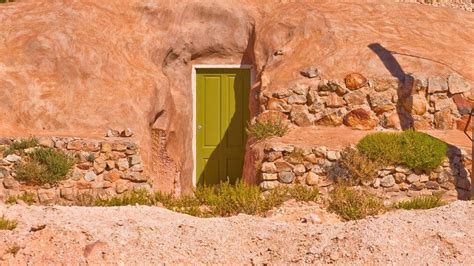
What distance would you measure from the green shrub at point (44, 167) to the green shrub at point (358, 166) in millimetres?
5037

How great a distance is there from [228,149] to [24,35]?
17.7 ft

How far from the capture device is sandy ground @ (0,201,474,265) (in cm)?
659

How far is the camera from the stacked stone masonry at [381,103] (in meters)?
13.5

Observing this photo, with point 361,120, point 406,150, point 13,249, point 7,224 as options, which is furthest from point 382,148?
point 13,249

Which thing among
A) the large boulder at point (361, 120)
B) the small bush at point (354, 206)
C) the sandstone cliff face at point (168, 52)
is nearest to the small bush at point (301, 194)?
the small bush at point (354, 206)

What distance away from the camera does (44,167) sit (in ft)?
38.5

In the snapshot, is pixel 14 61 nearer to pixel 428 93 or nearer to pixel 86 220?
pixel 86 220

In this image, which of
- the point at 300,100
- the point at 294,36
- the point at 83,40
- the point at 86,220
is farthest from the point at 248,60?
the point at 86,220

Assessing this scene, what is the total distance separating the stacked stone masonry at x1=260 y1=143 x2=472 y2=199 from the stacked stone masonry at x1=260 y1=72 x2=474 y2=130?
137 cm

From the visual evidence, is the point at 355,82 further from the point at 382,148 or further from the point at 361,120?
the point at 382,148

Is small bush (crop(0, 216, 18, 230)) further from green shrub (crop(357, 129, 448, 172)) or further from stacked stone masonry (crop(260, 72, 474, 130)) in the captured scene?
stacked stone masonry (crop(260, 72, 474, 130))

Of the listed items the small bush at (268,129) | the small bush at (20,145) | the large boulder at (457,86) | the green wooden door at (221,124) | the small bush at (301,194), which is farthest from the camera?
the green wooden door at (221,124)

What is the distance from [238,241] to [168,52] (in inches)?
374

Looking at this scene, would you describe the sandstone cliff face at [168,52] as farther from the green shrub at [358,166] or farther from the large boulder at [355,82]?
the green shrub at [358,166]
